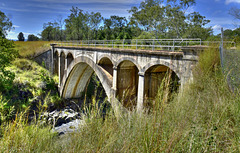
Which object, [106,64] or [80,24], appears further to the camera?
[80,24]

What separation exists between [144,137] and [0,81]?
17.8 meters

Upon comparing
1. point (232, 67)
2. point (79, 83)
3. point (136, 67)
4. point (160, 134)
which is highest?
point (136, 67)

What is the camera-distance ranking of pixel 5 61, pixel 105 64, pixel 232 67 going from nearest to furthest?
pixel 232 67, pixel 105 64, pixel 5 61

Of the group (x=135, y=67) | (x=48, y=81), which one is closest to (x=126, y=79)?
(x=135, y=67)

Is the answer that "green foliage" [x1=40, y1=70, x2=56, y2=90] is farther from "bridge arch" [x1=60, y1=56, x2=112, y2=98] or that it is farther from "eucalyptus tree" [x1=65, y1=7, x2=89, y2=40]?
"eucalyptus tree" [x1=65, y1=7, x2=89, y2=40]

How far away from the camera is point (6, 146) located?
9.75 feet

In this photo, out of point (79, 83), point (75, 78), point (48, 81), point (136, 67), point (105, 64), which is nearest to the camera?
point (136, 67)

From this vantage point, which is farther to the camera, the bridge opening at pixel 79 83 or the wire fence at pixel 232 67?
the bridge opening at pixel 79 83

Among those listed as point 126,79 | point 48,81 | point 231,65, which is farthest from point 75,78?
point 231,65

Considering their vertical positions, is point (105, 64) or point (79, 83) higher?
point (105, 64)

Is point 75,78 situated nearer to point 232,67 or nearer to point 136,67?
point 136,67

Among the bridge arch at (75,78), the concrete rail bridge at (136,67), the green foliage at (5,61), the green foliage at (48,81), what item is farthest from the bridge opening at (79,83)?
the green foliage at (5,61)

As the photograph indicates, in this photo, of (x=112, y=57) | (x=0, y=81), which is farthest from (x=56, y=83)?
(x=112, y=57)

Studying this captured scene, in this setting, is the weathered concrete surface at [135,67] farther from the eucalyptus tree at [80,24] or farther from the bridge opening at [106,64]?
Answer: the eucalyptus tree at [80,24]
